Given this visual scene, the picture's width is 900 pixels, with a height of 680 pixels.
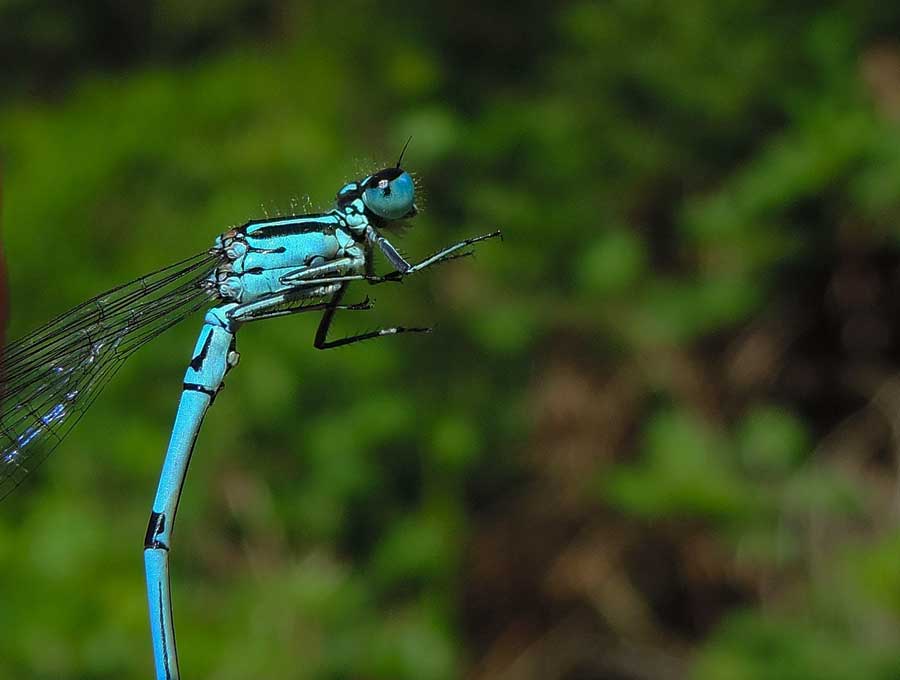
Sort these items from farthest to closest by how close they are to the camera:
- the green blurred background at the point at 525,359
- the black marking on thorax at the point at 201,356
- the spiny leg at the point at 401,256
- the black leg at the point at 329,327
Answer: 1. the green blurred background at the point at 525,359
2. the black marking on thorax at the point at 201,356
3. the black leg at the point at 329,327
4. the spiny leg at the point at 401,256

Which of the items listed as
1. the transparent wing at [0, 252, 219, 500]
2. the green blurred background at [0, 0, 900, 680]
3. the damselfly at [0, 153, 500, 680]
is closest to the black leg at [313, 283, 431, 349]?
the damselfly at [0, 153, 500, 680]

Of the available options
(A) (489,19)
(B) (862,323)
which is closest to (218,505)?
(A) (489,19)

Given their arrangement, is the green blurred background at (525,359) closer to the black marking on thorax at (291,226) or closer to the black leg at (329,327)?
the black leg at (329,327)

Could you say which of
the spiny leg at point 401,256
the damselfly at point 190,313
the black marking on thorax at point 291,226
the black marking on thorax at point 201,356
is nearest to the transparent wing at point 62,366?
the damselfly at point 190,313

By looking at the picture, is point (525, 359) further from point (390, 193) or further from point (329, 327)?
point (390, 193)

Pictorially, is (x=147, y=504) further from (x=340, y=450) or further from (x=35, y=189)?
(x=35, y=189)

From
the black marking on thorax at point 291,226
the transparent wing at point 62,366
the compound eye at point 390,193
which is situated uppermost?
the transparent wing at point 62,366

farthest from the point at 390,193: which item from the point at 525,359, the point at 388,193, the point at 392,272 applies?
the point at 525,359

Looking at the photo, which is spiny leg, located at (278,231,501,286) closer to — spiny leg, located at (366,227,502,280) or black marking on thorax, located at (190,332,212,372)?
spiny leg, located at (366,227,502,280)

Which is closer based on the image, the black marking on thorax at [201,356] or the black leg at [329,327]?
the black leg at [329,327]
